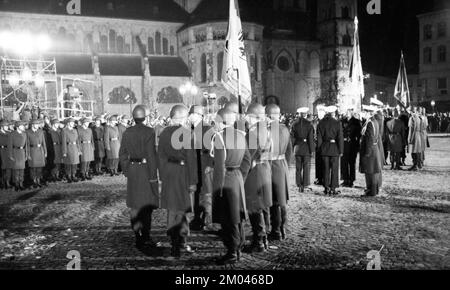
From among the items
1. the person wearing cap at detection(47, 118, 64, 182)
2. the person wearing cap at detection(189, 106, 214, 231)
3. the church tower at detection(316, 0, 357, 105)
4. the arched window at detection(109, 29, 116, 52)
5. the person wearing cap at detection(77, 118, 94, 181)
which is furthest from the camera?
the church tower at detection(316, 0, 357, 105)

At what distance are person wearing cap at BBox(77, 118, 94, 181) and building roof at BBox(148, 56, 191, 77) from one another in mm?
29224

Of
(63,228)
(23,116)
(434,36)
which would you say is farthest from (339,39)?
(63,228)

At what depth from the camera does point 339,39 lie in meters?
53.0

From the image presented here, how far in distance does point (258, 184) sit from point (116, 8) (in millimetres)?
46185

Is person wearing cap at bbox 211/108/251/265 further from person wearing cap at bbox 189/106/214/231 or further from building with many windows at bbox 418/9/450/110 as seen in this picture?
building with many windows at bbox 418/9/450/110

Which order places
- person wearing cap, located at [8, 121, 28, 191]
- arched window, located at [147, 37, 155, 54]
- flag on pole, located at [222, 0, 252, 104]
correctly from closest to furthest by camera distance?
flag on pole, located at [222, 0, 252, 104], person wearing cap, located at [8, 121, 28, 191], arched window, located at [147, 37, 155, 54]

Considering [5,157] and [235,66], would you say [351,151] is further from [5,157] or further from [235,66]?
[5,157]

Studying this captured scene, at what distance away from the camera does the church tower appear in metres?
52.7

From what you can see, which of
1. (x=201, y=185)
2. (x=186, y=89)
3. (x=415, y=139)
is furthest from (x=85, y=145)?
(x=186, y=89)

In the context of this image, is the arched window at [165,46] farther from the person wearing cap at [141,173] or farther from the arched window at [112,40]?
the person wearing cap at [141,173]

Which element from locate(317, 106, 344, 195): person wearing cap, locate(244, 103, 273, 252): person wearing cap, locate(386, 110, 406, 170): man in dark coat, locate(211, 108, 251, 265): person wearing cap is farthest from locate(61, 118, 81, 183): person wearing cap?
locate(386, 110, 406, 170): man in dark coat

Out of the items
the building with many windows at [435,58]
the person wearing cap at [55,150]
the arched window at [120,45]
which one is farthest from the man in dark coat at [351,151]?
the building with many windows at [435,58]

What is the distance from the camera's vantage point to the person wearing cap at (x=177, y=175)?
626cm
